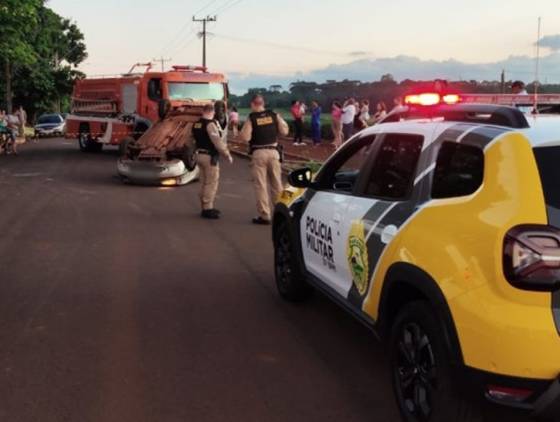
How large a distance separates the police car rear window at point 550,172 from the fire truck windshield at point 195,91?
19.0 meters

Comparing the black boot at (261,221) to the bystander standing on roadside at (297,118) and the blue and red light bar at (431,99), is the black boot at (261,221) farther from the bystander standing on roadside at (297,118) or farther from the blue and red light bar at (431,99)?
the bystander standing on roadside at (297,118)

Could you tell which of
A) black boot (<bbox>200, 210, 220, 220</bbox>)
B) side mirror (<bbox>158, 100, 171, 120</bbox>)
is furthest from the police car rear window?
side mirror (<bbox>158, 100, 171, 120</bbox>)

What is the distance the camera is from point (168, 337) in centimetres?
497

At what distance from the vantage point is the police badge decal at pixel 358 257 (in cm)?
399

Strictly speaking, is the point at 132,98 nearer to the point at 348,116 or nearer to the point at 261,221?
the point at 348,116

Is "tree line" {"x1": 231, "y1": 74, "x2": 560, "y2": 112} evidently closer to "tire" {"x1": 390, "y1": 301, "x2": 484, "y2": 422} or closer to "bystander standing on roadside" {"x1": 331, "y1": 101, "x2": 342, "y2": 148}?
"bystander standing on roadside" {"x1": 331, "y1": 101, "x2": 342, "y2": 148}

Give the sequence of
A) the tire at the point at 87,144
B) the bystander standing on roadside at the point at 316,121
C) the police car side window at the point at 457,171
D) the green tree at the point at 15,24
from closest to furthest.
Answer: the police car side window at the point at 457,171, the green tree at the point at 15,24, the tire at the point at 87,144, the bystander standing on roadside at the point at 316,121

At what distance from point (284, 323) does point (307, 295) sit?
0.54 metres

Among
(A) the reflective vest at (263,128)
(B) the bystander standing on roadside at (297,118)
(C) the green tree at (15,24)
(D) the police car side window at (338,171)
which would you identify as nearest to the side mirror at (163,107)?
(B) the bystander standing on roadside at (297,118)

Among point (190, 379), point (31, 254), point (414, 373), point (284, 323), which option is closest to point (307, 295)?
point (284, 323)

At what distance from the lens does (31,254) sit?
784 centimetres

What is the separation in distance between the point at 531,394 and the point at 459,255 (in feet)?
2.07

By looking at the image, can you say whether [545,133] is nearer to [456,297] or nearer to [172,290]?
[456,297]

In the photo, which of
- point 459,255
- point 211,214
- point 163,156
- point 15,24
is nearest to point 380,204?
point 459,255
